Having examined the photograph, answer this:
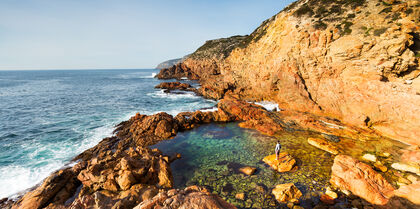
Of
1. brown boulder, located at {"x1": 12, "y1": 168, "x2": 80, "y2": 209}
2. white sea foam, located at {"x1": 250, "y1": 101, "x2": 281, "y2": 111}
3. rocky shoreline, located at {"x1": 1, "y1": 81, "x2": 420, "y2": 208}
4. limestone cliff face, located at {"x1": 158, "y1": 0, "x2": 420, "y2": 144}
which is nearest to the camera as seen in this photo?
rocky shoreline, located at {"x1": 1, "y1": 81, "x2": 420, "y2": 208}

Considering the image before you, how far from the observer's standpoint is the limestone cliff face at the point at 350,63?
1797cm

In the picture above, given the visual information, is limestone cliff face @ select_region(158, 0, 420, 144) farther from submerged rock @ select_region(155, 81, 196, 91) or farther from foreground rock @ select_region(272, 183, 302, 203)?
submerged rock @ select_region(155, 81, 196, 91)

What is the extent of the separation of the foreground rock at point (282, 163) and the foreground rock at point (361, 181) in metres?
2.86

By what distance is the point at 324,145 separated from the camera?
16.9m

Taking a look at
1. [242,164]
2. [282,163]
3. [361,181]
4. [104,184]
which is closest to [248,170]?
[242,164]

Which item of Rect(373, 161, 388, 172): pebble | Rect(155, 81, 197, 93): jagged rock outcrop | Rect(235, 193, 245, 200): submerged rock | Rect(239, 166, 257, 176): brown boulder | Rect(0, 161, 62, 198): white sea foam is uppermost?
Rect(155, 81, 197, 93): jagged rock outcrop

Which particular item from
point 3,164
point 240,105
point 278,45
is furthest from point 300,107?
point 3,164

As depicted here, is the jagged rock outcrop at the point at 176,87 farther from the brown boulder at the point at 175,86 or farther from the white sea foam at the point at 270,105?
the white sea foam at the point at 270,105

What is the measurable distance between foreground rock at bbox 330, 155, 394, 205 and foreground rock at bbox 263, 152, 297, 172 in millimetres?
2861

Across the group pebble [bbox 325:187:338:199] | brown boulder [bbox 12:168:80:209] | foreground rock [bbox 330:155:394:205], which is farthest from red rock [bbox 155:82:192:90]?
pebble [bbox 325:187:338:199]

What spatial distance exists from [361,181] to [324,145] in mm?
6341

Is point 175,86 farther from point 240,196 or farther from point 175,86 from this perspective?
point 240,196

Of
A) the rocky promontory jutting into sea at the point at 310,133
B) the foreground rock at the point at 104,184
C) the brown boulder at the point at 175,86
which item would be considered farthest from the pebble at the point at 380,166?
the brown boulder at the point at 175,86

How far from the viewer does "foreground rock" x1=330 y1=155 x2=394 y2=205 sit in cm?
1023
